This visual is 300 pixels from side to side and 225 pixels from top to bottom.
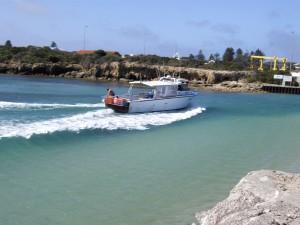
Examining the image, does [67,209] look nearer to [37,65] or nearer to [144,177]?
[144,177]

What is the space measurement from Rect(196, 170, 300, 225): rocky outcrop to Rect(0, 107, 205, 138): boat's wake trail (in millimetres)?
12526

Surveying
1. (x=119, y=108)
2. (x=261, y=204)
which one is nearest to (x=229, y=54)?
(x=119, y=108)

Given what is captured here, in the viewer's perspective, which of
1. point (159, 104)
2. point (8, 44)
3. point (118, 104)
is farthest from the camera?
point (8, 44)

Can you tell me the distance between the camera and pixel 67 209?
11.4 metres

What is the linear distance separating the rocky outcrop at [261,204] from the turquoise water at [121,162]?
4.46 feet

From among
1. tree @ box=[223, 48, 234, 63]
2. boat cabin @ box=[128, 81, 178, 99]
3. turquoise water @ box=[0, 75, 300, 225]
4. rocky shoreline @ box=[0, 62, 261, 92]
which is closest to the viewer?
turquoise water @ box=[0, 75, 300, 225]

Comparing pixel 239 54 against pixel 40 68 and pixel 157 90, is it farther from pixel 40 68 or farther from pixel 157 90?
pixel 157 90

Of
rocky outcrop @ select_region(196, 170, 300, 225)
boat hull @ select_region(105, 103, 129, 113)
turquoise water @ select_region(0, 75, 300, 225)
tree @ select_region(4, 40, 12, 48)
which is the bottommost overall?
turquoise water @ select_region(0, 75, 300, 225)

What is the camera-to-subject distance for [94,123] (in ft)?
87.4

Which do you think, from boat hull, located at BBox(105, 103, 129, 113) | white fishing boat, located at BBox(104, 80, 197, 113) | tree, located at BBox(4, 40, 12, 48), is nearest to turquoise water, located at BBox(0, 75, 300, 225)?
boat hull, located at BBox(105, 103, 129, 113)

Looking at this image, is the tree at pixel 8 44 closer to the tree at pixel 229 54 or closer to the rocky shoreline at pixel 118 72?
the rocky shoreline at pixel 118 72

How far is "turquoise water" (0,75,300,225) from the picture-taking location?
11531 millimetres

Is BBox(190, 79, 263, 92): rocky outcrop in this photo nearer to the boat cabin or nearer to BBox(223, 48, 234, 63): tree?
the boat cabin

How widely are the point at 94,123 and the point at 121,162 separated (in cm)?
978
